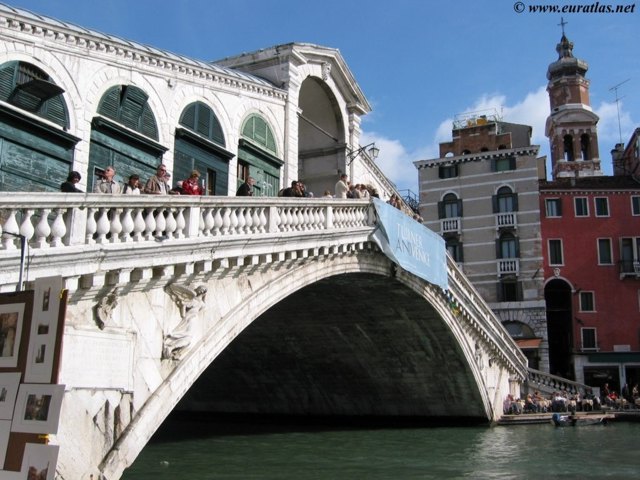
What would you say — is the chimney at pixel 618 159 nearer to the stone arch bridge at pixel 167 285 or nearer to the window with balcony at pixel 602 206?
the window with balcony at pixel 602 206

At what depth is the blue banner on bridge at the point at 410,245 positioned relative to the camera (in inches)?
525

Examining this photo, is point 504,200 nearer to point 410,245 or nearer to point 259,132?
point 410,245

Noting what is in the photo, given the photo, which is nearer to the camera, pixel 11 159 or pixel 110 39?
pixel 11 159

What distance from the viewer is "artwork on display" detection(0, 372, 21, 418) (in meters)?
3.58

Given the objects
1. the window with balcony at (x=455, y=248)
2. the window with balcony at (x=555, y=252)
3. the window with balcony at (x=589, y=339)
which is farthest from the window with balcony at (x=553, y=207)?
the window with balcony at (x=589, y=339)

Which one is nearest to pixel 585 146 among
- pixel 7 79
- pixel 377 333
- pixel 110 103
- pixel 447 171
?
pixel 447 171

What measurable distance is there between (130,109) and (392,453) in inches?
363

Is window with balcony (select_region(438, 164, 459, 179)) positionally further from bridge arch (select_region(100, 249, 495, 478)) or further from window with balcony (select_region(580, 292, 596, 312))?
bridge arch (select_region(100, 249, 495, 478))

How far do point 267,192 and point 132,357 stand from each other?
634 centimetres

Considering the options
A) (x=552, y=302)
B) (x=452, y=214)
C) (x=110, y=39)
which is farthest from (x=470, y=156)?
(x=110, y=39)

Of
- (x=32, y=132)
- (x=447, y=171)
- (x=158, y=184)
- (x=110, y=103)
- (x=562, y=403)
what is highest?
(x=447, y=171)

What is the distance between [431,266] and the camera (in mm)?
15641

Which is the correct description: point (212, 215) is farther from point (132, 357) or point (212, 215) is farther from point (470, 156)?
point (470, 156)

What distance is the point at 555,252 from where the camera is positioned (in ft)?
94.1
